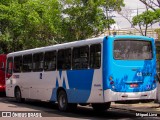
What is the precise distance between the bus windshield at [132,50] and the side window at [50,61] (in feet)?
13.1

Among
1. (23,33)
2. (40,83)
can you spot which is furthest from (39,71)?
(23,33)

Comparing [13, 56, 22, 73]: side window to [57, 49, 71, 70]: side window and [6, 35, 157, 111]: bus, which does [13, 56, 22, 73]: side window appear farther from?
[57, 49, 71, 70]: side window

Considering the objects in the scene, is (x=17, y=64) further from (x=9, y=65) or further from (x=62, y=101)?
(x=62, y=101)

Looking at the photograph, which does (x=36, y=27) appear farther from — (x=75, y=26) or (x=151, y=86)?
(x=151, y=86)

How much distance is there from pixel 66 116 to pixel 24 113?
2050 mm

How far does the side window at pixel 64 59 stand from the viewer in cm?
1618

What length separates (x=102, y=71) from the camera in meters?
14.0

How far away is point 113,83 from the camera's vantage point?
45.1ft

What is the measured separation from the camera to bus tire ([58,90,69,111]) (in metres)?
16.4

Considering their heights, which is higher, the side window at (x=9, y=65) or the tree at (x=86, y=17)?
the tree at (x=86, y=17)

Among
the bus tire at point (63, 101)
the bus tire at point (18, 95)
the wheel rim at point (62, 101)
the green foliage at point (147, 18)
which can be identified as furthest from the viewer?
the bus tire at point (18, 95)

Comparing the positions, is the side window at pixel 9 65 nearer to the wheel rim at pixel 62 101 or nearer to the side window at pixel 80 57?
the wheel rim at pixel 62 101

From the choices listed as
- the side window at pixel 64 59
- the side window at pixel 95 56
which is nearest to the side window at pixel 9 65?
the side window at pixel 64 59

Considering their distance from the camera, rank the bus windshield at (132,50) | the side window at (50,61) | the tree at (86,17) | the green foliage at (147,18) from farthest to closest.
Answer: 1. the tree at (86,17)
2. the green foliage at (147,18)
3. the side window at (50,61)
4. the bus windshield at (132,50)
